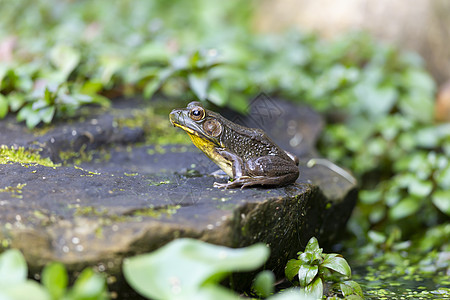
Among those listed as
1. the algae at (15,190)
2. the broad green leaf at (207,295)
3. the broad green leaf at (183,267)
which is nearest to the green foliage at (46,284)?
the broad green leaf at (183,267)

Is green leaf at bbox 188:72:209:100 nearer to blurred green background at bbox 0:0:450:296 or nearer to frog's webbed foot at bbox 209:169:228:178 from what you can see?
blurred green background at bbox 0:0:450:296

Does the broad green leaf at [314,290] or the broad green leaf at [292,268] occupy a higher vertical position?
the broad green leaf at [292,268]

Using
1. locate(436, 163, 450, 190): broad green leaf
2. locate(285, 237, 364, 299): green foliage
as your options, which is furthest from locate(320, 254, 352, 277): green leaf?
locate(436, 163, 450, 190): broad green leaf

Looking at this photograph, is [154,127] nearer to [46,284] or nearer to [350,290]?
[350,290]

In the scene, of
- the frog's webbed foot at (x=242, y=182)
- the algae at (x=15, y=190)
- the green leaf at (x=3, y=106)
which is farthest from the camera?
the green leaf at (x=3, y=106)

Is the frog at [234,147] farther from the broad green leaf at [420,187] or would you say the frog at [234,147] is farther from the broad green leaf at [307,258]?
the broad green leaf at [420,187]

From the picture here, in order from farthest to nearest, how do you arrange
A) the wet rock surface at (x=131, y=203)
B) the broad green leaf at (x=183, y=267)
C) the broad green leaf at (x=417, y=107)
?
the broad green leaf at (x=417, y=107) → the wet rock surface at (x=131, y=203) → the broad green leaf at (x=183, y=267)
